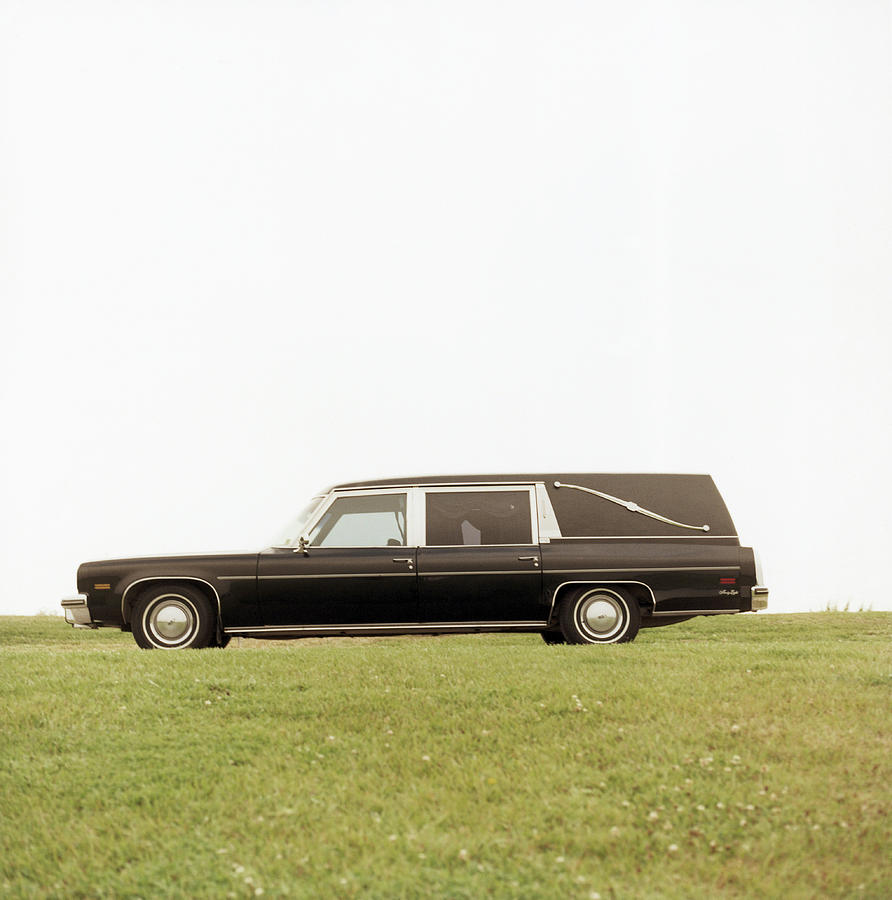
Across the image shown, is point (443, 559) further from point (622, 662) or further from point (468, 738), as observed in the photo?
point (468, 738)

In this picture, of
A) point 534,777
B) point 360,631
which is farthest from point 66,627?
point 534,777

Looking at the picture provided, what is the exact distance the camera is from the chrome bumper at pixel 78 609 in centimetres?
1199

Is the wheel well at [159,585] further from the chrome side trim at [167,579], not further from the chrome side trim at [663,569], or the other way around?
the chrome side trim at [663,569]

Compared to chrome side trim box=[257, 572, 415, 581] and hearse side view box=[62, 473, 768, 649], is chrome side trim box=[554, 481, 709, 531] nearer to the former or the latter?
hearse side view box=[62, 473, 768, 649]

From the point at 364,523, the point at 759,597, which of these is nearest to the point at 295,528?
the point at 364,523

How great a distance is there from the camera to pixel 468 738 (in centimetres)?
779

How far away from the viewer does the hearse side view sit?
11820 millimetres

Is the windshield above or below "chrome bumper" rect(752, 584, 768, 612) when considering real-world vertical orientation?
above

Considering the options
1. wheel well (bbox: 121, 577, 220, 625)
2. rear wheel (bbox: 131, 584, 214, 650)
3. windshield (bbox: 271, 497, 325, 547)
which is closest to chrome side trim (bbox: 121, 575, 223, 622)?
wheel well (bbox: 121, 577, 220, 625)

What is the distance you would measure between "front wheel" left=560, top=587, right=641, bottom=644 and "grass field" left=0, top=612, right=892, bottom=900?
1164 mm

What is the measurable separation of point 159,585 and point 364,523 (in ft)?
8.49

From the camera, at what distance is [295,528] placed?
12.4 m

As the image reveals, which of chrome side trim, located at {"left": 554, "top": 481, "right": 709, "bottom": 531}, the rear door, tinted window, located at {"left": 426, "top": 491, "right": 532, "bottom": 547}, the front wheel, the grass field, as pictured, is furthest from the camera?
chrome side trim, located at {"left": 554, "top": 481, "right": 709, "bottom": 531}

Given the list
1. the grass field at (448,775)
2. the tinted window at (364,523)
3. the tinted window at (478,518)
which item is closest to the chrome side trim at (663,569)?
the tinted window at (478,518)
